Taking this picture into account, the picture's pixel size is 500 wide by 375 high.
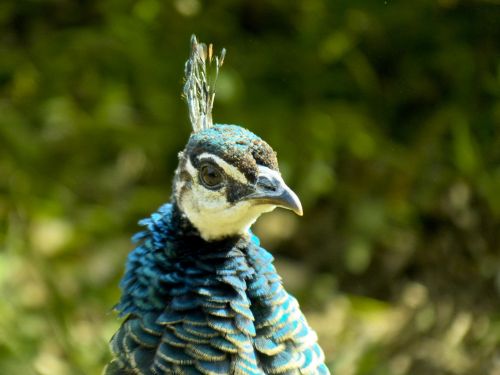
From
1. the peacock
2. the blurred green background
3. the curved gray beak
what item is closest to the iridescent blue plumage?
the peacock

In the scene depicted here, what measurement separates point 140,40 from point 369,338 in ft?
3.99

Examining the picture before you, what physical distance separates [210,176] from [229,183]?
4 centimetres

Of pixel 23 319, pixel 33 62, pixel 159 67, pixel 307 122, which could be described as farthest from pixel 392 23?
pixel 23 319

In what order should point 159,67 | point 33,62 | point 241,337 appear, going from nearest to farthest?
1. point 241,337
2. point 159,67
3. point 33,62

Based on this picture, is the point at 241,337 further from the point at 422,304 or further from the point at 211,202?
the point at 422,304

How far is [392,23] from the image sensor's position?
284 centimetres

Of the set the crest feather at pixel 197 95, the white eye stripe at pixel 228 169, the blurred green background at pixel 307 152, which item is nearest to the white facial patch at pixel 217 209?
the white eye stripe at pixel 228 169

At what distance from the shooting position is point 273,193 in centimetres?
140

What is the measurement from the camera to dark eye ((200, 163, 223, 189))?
1467 millimetres

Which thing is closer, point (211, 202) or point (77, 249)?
point (211, 202)

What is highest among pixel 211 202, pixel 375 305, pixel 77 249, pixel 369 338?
pixel 77 249

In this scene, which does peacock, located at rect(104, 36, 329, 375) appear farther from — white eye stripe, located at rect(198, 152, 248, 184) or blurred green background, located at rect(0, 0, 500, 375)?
blurred green background, located at rect(0, 0, 500, 375)

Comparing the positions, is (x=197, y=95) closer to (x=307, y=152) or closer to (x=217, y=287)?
(x=217, y=287)

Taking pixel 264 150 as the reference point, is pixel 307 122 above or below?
above
